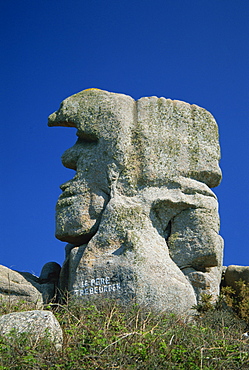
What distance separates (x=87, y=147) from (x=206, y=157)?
110 inches

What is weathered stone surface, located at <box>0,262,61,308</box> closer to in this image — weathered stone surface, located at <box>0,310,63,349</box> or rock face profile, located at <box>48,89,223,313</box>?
rock face profile, located at <box>48,89,223,313</box>

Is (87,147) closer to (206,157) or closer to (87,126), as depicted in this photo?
(87,126)

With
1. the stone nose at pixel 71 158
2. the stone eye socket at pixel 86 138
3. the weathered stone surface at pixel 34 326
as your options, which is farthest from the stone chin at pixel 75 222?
the weathered stone surface at pixel 34 326

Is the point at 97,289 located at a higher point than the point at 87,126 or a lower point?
lower

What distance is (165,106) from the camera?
41.3 ft

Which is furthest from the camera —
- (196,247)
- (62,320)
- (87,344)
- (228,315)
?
(196,247)

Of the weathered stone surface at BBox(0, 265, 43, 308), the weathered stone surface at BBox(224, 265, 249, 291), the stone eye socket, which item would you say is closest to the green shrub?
the weathered stone surface at BBox(0, 265, 43, 308)

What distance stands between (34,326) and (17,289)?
13.4ft

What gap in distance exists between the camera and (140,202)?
1161cm

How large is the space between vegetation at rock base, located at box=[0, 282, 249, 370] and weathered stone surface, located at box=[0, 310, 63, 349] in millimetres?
133

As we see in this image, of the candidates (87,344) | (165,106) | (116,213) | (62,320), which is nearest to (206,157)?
(165,106)

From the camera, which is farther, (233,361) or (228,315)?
(228,315)

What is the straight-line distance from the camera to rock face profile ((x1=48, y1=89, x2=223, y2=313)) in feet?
35.1

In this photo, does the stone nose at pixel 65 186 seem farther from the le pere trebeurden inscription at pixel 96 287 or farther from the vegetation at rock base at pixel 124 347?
the vegetation at rock base at pixel 124 347
